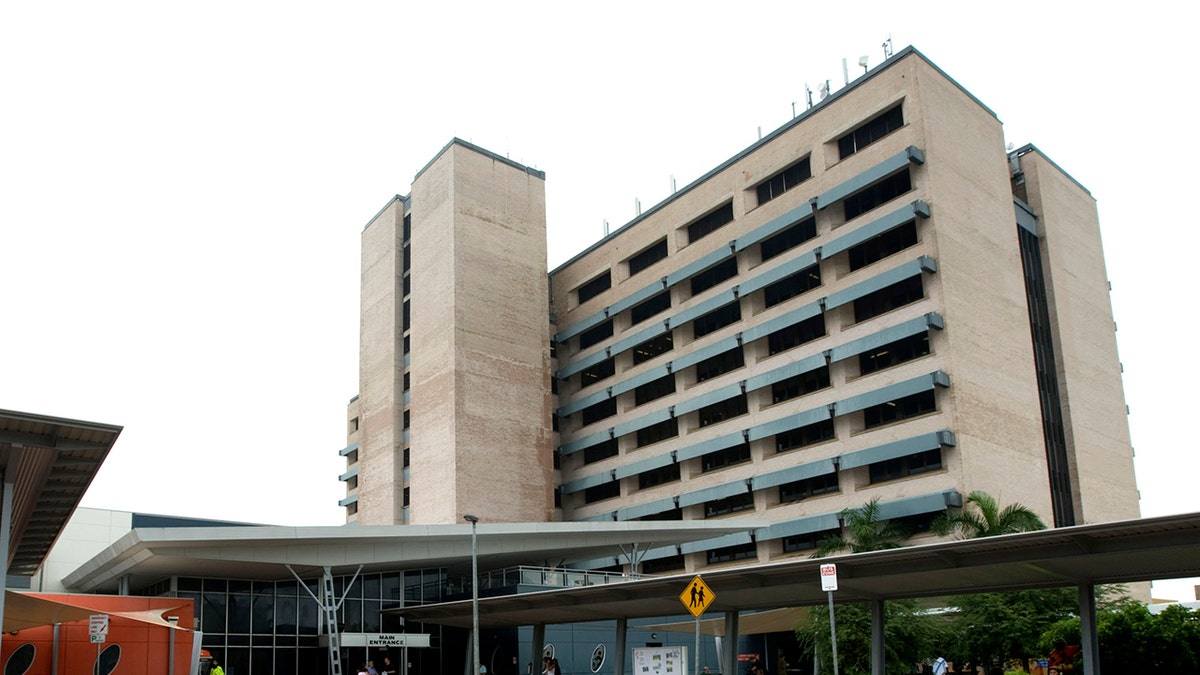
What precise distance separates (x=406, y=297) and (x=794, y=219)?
96.5ft

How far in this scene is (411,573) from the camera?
4378cm

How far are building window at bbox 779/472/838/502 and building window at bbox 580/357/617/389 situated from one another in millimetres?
17914

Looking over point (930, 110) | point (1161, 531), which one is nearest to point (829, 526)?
point (930, 110)

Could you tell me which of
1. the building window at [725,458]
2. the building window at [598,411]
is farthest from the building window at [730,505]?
the building window at [598,411]

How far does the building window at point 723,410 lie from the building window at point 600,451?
8429 mm

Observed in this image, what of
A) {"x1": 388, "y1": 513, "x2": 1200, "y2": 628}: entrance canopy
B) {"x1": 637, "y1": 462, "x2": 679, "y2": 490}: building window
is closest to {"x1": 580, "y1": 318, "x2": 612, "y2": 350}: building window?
{"x1": 637, "y1": 462, "x2": 679, "y2": 490}: building window

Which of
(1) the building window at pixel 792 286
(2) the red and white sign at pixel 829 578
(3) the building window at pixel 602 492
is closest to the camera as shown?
(2) the red and white sign at pixel 829 578

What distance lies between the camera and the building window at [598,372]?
76.8m

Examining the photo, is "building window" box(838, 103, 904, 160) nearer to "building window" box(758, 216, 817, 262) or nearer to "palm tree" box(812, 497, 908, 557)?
"building window" box(758, 216, 817, 262)

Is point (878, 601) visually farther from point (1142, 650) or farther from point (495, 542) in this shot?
point (495, 542)

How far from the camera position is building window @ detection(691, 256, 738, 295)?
223 ft

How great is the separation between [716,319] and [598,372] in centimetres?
1253

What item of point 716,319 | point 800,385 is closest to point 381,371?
point 716,319

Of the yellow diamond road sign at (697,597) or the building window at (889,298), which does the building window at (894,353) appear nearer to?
the building window at (889,298)
